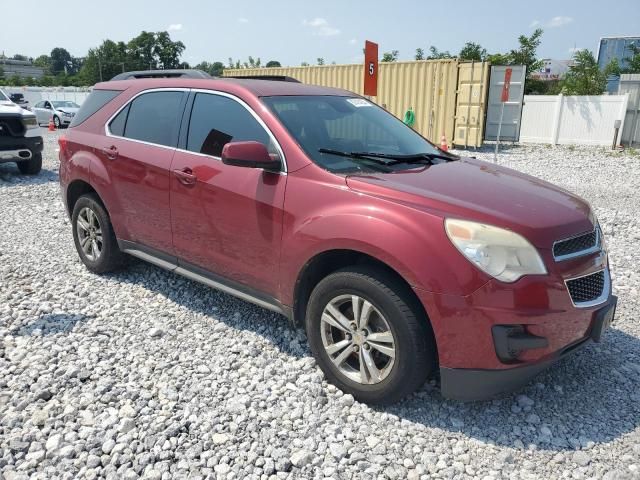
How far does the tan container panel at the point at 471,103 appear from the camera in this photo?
1554 centimetres

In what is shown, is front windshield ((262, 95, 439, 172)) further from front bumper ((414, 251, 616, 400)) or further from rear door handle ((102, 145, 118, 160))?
rear door handle ((102, 145, 118, 160))

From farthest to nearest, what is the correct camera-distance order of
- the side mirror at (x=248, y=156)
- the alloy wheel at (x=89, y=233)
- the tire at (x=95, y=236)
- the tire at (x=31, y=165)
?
the tire at (x=31, y=165) < the alloy wheel at (x=89, y=233) < the tire at (x=95, y=236) < the side mirror at (x=248, y=156)

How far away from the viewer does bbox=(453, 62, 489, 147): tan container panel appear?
1554 cm

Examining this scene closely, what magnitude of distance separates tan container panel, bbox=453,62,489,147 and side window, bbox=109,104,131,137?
13.2 m

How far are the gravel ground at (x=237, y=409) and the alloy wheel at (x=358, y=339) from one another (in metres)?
0.20

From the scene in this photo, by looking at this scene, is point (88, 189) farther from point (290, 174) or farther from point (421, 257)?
point (421, 257)

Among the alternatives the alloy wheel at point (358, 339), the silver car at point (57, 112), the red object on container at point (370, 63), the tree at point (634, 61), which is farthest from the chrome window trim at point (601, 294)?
the tree at point (634, 61)

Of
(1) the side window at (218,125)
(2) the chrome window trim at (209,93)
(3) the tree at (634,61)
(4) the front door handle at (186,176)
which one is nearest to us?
(2) the chrome window trim at (209,93)

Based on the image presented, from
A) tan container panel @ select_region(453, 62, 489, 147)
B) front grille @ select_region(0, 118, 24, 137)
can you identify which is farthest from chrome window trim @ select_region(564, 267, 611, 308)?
tan container panel @ select_region(453, 62, 489, 147)

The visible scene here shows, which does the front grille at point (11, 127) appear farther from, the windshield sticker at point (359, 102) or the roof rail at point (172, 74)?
the windshield sticker at point (359, 102)

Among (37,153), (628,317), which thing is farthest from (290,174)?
(37,153)

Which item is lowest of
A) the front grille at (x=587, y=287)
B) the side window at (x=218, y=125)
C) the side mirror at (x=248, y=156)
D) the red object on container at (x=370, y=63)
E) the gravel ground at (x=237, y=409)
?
the gravel ground at (x=237, y=409)

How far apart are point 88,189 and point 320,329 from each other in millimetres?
3029

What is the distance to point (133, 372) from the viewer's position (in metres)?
3.34
